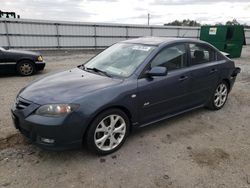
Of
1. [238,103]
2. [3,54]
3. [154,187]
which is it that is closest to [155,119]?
[154,187]

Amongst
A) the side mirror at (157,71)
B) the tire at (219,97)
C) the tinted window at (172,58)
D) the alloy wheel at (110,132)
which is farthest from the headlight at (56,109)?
the tire at (219,97)

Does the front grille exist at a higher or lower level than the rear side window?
lower

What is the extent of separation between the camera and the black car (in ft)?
26.2

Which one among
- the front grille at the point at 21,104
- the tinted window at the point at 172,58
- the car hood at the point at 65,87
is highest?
the tinted window at the point at 172,58

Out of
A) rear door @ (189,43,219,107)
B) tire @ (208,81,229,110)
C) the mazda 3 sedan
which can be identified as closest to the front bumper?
the mazda 3 sedan

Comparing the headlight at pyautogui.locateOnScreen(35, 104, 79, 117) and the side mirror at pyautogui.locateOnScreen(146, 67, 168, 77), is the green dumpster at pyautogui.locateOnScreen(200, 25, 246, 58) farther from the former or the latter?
the headlight at pyautogui.locateOnScreen(35, 104, 79, 117)

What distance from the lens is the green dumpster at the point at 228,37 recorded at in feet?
46.8

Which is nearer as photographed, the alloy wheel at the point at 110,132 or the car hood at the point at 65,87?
the car hood at the point at 65,87

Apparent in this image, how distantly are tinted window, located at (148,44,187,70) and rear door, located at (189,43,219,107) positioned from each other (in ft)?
0.68

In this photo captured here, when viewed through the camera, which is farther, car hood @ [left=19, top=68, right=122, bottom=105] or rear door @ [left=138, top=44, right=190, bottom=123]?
rear door @ [left=138, top=44, right=190, bottom=123]

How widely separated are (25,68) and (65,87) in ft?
19.1

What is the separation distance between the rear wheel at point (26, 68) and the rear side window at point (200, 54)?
613 cm

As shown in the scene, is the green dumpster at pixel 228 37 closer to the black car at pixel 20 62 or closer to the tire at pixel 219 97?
the tire at pixel 219 97

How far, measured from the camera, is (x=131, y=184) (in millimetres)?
2762
